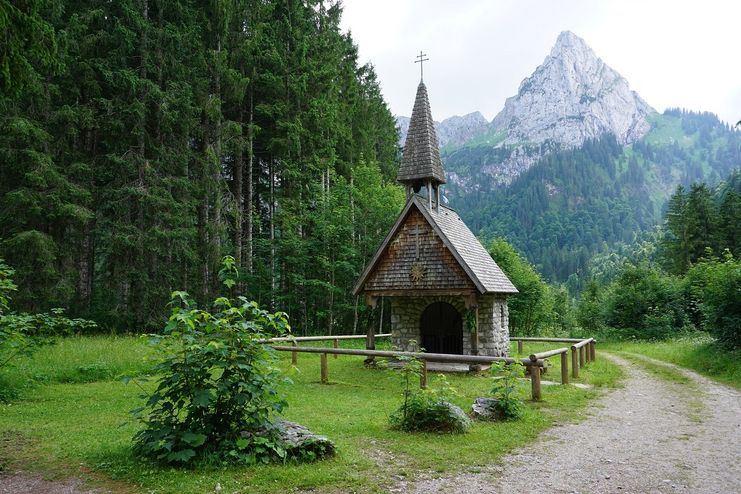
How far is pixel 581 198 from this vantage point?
151625 millimetres

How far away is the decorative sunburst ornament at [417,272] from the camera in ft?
47.1

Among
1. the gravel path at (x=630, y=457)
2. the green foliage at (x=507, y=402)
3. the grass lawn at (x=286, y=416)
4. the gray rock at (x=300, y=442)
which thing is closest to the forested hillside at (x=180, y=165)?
the grass lawn at (x=286, y=416)

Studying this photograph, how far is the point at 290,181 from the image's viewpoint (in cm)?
2427

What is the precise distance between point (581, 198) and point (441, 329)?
497 feet

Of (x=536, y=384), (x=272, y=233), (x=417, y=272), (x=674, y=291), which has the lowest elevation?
(x=536, y=384)

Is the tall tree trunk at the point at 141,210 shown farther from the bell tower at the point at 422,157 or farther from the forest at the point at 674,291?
the forest at the point at 674,291

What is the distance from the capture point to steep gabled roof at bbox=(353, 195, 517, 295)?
13797 mm

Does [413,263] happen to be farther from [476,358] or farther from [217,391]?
[217,391]

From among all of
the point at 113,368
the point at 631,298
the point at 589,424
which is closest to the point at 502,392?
the point at 589,424

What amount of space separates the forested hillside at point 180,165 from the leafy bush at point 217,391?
39.3 ft

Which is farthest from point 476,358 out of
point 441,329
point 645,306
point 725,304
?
point 645,306

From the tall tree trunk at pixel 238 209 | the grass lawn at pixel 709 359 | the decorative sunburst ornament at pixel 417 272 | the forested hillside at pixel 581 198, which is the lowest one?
the grass lawn at pixel 709 359

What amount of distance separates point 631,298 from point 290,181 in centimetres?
2028

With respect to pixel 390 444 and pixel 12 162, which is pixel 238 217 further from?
pixel 390 444
